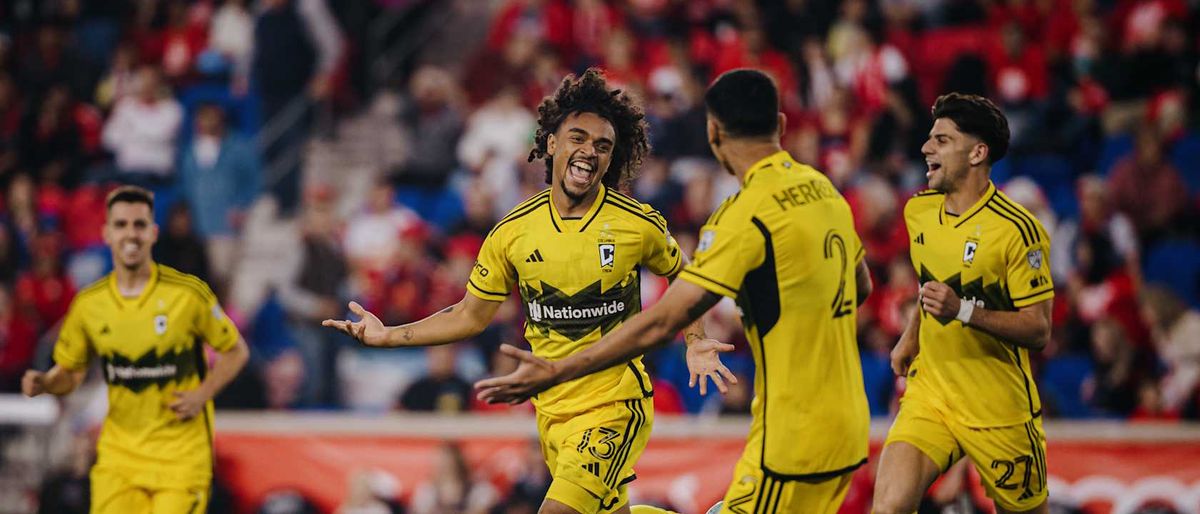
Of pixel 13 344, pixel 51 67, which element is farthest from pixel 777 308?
pixel 51 67

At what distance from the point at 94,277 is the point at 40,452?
3.57m

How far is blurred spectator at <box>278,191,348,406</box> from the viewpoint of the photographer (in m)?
14.0

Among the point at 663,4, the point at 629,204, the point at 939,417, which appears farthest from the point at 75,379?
the point at 663,4

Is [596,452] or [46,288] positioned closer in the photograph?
[596,452]

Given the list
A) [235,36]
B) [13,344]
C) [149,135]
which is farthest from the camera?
[235,36]

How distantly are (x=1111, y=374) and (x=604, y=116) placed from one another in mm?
6556

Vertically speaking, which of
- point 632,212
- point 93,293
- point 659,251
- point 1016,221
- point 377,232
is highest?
point 377,232

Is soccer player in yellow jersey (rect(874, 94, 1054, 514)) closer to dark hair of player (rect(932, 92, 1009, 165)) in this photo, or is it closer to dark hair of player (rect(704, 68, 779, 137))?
dark hair of player (rect(932, 92, 1009, 165))

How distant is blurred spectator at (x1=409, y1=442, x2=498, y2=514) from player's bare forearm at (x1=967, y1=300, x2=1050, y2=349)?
5429mm

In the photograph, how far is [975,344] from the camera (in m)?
7.50

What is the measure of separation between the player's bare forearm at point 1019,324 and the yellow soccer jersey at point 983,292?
0.07 m

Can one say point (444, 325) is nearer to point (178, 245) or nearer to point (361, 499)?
point (361, 499)

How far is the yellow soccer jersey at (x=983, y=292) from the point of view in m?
7.31

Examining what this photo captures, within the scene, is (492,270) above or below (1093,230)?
below
